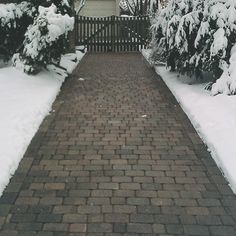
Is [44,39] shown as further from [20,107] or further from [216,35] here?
[216,35]

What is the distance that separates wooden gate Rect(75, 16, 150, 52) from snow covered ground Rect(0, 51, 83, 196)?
25.8 ft

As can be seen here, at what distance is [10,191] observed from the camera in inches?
170

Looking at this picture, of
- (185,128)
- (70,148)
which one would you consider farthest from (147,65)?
(70,148)

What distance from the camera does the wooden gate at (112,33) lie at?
1839 centimetres

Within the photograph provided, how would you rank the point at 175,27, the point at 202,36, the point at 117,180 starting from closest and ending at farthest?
the point at 117,180 < the point at 202,36 < the point at 175,27

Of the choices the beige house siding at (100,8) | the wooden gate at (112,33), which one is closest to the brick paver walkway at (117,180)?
the wooden gate at (112,33)

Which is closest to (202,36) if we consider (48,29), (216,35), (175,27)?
(216,35)

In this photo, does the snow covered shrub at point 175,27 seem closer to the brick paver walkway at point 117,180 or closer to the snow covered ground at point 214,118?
the snow covered ground at point 214,118

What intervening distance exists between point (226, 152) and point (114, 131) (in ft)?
6.16

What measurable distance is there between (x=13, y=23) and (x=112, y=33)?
894 centimetres

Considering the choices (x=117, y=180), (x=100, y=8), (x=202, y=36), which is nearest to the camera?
(x=117, y=180)

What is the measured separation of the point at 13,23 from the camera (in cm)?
1005

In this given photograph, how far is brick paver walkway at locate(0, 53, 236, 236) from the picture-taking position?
3.75 metres

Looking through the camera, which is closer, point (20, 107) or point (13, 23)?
point (20, 107)
